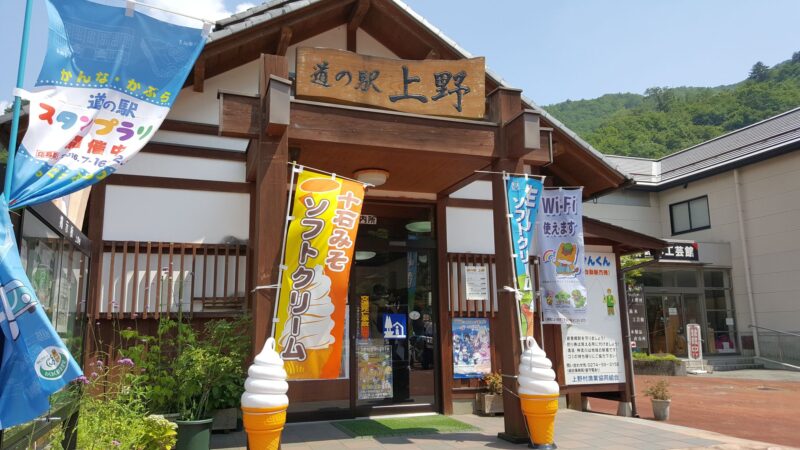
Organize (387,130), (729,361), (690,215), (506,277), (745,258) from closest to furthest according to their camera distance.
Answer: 1. (387,130)
2. (506,277)
3. (729,361)
4. (745,258)
5. (690,215)

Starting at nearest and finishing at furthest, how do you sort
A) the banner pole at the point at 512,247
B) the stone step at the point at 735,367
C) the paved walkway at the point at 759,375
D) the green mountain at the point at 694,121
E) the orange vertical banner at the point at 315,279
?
1. the orange vertical banner at the point at 315,279
2. the banner pole at the point at 512,247
3. the paved walkway at the point at 759,375
4. the stone step at the point at 735,367
5. the green mountain at the point at 694,121

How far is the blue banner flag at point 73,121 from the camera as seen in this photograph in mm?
3498

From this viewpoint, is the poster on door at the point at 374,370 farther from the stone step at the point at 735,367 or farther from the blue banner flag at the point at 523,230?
the stone step at the point at 735,367

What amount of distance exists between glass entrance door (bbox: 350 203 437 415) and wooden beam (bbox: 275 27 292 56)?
2661mm

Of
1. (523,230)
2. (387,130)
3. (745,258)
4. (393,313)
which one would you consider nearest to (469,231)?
(393,313)

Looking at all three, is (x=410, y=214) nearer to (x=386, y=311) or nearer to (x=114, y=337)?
(x=386, y=311)

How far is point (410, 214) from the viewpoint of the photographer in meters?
9.10

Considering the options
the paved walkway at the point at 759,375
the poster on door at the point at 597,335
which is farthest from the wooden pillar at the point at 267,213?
the paved walkway at the point at 759,375

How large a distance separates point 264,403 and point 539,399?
9.92 ft

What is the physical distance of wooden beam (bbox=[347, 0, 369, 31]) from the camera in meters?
8.38

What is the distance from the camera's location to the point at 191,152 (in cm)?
775

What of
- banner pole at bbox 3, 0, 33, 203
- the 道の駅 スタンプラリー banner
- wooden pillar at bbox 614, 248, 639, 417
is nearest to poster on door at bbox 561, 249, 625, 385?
wooden pillar at bbox 614, 248, 639, 417

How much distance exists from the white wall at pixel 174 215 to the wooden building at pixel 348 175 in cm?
2

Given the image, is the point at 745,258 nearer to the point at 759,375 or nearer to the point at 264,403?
the point at 759,375
